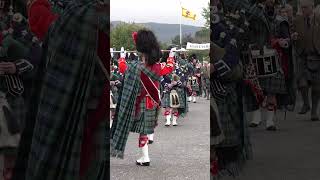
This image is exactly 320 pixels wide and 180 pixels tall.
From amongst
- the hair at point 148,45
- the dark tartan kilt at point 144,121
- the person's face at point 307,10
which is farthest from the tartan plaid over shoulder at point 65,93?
the hair at point 148,45

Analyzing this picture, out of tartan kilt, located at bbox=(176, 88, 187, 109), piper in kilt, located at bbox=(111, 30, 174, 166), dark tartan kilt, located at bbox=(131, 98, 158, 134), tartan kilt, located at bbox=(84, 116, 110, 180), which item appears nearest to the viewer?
tartan kilt, located at bbox=(84, 116, 110, 180)

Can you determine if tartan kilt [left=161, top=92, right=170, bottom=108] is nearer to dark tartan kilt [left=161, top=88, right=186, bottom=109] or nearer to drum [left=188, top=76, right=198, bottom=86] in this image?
dark tartan kilt [left=161, top=88, right=186, bottom=109]

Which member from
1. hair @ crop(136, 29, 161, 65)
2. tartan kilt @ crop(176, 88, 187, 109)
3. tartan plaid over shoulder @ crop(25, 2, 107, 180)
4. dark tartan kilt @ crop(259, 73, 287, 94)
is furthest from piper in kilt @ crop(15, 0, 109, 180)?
tartan kilt @ crop(176, 88, 187, 109)

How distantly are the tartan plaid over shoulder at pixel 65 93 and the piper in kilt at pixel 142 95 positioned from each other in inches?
146

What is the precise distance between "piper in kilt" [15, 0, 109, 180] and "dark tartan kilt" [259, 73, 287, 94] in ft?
3.02

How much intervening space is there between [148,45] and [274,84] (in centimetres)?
411

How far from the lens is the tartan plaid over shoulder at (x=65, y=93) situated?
304 centimetres

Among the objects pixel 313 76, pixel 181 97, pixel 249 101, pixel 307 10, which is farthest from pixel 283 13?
pixel 181 97

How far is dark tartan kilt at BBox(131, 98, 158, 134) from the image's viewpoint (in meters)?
7.16

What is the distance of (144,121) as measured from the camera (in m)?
7.23

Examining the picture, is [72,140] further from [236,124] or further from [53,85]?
[236,124]

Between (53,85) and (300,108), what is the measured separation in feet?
4.59

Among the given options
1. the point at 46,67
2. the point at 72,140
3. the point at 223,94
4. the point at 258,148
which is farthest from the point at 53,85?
the point at 258,148

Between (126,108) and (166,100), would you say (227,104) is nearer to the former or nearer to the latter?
(126,108)
